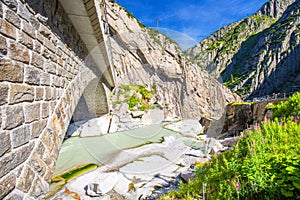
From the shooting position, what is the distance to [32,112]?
6.61 feet

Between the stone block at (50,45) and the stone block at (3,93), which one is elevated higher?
the stone block at (50,45)

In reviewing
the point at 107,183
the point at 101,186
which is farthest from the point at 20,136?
the point at 107,183

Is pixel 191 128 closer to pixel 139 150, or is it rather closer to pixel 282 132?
pixel 139 150

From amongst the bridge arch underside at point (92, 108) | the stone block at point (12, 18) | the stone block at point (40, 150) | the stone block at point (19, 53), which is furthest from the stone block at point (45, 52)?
the bridge arch underside at point (92, 108)

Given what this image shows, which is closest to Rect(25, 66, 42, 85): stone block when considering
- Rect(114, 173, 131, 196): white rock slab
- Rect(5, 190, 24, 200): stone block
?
Rect(5, 190, 24, 200): stone block

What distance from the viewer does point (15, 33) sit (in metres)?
1.69

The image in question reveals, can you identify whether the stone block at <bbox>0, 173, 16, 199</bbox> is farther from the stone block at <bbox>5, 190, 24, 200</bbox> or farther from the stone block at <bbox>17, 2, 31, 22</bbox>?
the stone block at <bbox>17, 2, 31, 22</bbox>

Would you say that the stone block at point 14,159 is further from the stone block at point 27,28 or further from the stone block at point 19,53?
the stone block at point 27,28

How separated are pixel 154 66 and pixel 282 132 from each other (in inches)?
677

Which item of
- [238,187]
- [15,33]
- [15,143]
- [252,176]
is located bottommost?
[238,187]

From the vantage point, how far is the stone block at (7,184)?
4.81 ft

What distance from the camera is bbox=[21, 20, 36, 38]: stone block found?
6.07ft

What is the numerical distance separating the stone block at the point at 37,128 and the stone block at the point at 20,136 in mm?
115

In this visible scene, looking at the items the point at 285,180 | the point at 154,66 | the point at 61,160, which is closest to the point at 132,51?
the point at 154,66
